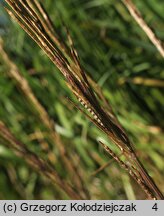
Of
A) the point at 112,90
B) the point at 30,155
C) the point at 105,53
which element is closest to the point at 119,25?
the point at 105,53

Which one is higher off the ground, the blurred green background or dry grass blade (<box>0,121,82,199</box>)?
the blurred green background

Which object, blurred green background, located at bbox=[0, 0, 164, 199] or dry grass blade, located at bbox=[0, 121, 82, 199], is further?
blurred green background, located at bbox=[0, 0, 164, 199]

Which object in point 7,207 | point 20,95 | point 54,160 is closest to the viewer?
point 7,207

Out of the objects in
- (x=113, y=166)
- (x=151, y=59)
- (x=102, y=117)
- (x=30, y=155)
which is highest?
(x=151, y=59)

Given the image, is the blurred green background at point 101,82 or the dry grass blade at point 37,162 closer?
the dry grass blade at point 37,162

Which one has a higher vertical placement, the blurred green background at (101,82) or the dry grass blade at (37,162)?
the blurred green background at (101,82)

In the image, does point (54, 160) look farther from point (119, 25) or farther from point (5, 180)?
point (119, 25)

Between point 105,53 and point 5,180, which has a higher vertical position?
point 105,53

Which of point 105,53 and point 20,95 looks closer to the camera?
point 105,53
